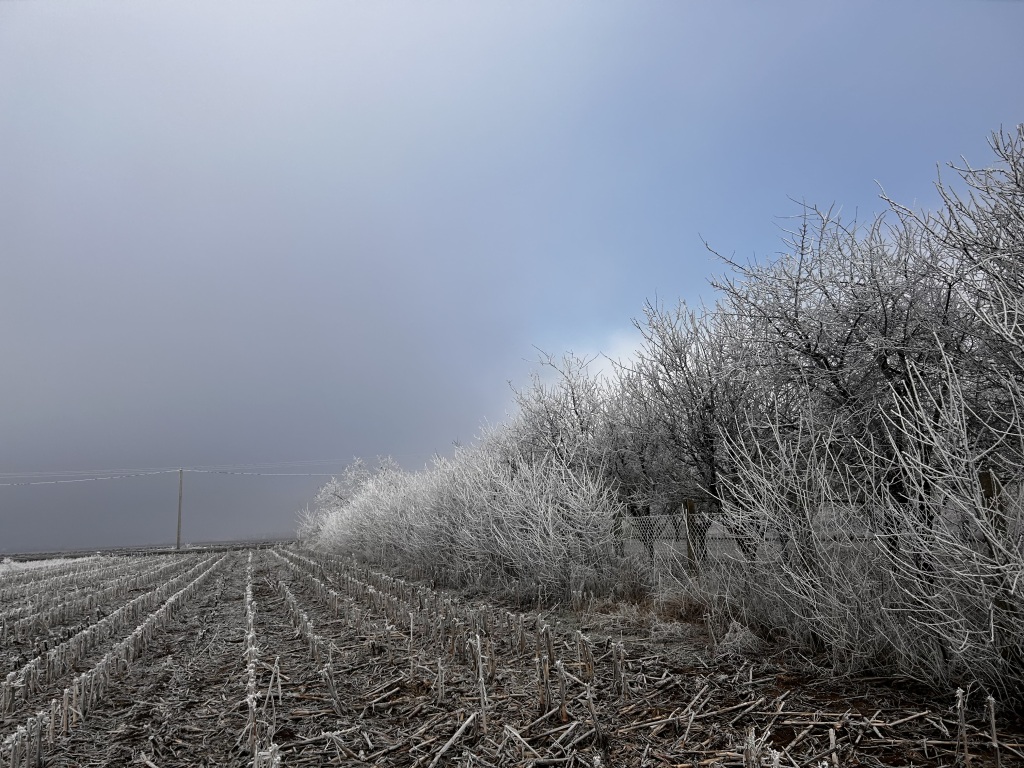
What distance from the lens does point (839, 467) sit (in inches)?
365

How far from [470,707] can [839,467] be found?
6818 millimetres

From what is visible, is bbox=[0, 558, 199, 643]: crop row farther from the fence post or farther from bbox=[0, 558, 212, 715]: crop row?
the fence post

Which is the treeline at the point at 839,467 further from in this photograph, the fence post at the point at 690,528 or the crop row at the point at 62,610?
the crop row at the point at 62,610

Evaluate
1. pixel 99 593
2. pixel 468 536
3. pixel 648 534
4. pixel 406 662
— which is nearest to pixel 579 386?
pixel 468 536

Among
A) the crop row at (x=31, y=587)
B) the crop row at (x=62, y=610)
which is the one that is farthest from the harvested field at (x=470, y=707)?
the crop row at (x=31, y=587)

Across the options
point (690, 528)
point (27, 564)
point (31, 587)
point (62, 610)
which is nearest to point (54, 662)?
point (62, 610)

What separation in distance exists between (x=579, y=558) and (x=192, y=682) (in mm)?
7061

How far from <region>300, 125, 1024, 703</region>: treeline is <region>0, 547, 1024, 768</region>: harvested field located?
738 mm

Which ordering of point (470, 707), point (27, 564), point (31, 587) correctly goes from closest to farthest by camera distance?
point (470, 707), point (31, 587), point (27, 564)

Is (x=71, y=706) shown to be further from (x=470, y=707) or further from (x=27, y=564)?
(x=27, y=564)

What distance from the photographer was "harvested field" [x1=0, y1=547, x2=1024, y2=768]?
4.44 meters

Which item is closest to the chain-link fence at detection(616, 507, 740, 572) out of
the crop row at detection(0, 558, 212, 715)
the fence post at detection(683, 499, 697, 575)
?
the fence post at detection(683, 499, 697, 575)

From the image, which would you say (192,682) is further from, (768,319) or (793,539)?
(768,319)

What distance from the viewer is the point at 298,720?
5629 millimetres
